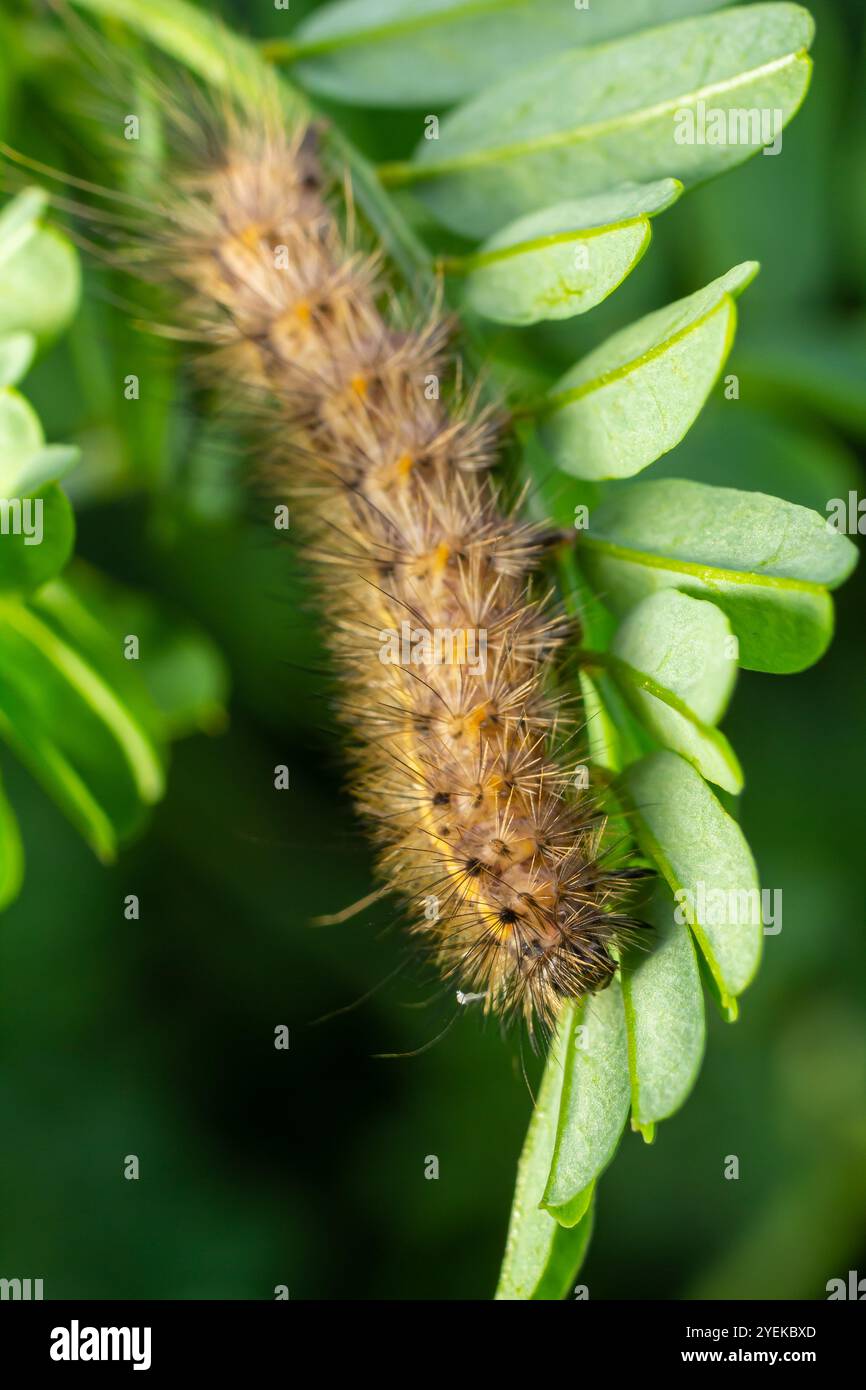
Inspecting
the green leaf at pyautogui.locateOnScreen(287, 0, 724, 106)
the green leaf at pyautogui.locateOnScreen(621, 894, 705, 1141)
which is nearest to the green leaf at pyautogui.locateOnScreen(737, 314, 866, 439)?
the green leaf at pyautogui.locateOnScreen(287, 0, 724, 106)

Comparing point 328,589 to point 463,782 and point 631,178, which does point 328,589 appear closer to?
point 463,782

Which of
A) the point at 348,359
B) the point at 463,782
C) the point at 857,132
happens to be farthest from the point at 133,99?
the point at 857,132

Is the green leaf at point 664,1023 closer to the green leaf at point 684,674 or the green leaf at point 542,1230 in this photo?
the green leaf at point 542,1230

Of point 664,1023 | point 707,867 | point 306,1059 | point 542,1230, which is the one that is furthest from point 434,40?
point 306,1059

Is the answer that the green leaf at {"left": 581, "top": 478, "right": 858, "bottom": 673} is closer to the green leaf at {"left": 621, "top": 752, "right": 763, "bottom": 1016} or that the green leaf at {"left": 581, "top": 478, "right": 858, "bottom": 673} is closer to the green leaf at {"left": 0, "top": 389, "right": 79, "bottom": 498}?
the green leaf at {"left": 621, "top": 752, "right": 763, "bottom": 1016}

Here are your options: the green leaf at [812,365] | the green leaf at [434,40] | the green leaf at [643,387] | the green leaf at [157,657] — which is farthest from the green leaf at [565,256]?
the green leaf at [157,657]

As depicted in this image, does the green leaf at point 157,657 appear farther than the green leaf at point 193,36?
Yes
